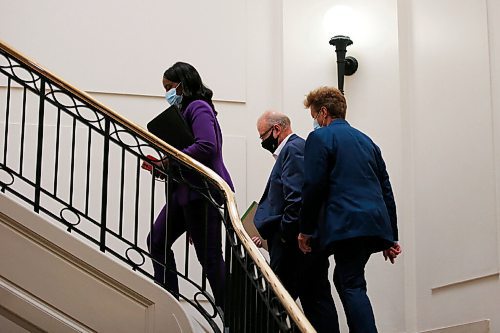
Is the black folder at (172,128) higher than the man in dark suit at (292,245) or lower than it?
higher

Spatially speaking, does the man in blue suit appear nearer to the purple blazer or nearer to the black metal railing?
the black metal railing

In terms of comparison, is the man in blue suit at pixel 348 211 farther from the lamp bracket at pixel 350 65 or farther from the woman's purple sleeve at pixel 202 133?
the lamp bracket at pixel 350 65

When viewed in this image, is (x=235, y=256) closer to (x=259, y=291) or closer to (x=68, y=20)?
(x=259, y=291)

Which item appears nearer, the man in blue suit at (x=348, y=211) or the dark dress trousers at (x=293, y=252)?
the man in blue suit at (x=348, y=211)

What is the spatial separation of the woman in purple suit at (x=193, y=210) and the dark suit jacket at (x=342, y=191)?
53 centimetres

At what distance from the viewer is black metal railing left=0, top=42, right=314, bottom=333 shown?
12.6ft

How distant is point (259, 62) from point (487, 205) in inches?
86.1

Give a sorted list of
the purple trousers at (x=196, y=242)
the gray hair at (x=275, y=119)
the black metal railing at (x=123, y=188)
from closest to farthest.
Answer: the black metal railing at (x=123, y=188), the purple trousers at (x=196, y=242), the gray hair at (x=275, y=119)

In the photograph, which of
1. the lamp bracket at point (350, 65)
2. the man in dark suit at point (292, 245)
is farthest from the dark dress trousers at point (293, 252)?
the lamp bracket at point (350, 65)

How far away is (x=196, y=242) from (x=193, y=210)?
0.58ft

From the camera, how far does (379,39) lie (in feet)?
22.0

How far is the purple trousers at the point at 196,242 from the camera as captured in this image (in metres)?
4.46

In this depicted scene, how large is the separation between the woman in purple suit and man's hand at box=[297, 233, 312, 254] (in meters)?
0.45

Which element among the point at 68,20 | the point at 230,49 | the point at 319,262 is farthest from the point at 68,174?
the point at 319,262
